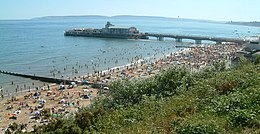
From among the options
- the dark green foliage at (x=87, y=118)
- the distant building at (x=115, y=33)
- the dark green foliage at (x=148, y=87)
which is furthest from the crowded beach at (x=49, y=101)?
the distant building at (x=115, y=33)

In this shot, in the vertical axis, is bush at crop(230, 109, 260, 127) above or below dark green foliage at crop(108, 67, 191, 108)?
above

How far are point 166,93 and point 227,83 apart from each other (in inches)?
106

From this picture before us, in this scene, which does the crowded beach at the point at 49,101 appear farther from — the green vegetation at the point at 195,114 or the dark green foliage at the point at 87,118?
the green vegetation at the point at 195,114

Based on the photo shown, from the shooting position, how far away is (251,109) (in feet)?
20.7

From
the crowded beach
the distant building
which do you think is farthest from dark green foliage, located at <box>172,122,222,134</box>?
the distant building

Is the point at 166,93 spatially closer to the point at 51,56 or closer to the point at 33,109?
the point at 33,109

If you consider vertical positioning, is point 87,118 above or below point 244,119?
below

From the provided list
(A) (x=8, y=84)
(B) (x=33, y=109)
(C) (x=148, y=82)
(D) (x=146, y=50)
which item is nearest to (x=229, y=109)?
(C) (x=148, y=82)

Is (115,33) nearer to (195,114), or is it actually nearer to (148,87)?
(148,87)

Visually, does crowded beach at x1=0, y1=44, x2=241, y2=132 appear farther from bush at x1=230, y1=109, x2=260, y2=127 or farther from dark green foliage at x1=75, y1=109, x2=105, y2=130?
bush at x1=230, y1=109, x2=260, y2=127

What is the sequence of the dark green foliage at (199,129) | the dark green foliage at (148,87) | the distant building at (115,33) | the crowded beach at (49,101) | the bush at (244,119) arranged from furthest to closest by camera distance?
Answer: 1. the distant building at (115,33)
2. the crowded beach at (49,101)
3. the dark green foliage at (148,87)
4. the bush at (244,119)
5. the dark green foliage at (199,129)

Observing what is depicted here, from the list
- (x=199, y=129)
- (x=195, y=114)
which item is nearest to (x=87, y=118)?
(x=195, y=114)

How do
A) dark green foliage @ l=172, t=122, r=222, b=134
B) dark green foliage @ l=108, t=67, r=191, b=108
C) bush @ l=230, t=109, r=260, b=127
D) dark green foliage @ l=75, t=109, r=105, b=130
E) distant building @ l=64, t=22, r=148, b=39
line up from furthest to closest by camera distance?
distant building @ l=64, t=22, r=148, b=39 < dark green foliage @ l=108, t=67, r=191, b=108 < dark green foliage @ l=75, t=109, r=105, b=130 < bush @ l=230, t=109, r=260, b=127 < dark green foliage @ l=172, t=122, r=222, b=134

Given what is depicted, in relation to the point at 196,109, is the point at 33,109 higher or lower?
lower
